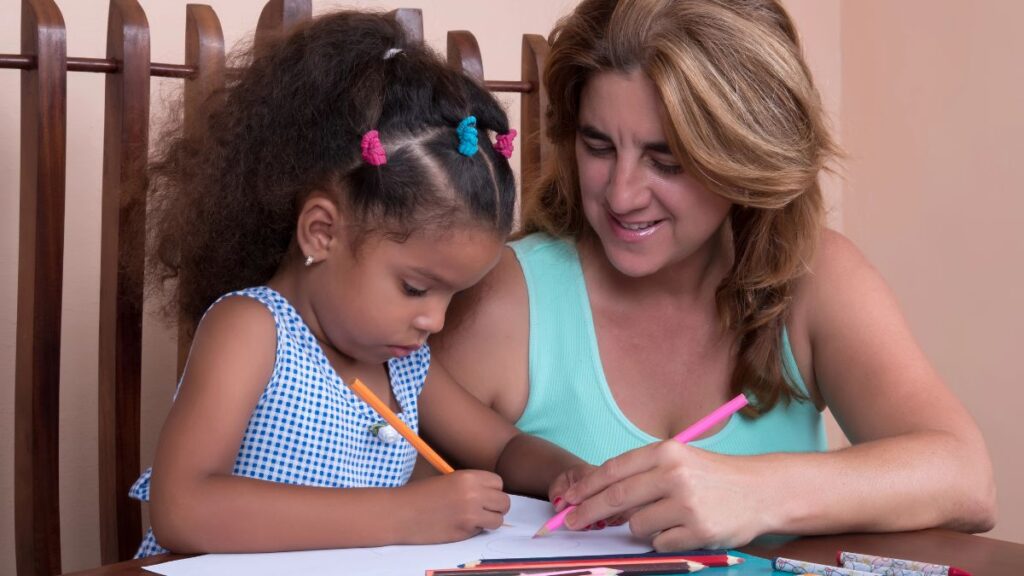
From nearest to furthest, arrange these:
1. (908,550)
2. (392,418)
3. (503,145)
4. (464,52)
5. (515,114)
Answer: (908,550)
(392,418)
(503,145)
(464,52)
(515,114)

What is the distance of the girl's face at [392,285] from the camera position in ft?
3.98

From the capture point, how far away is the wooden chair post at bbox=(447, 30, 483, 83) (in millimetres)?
1716

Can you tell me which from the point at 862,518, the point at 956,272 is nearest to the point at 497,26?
the point at 956,272

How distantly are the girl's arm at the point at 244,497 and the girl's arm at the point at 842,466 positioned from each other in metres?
0.11

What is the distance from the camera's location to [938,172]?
9.26 feet

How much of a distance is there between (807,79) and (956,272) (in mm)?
1551

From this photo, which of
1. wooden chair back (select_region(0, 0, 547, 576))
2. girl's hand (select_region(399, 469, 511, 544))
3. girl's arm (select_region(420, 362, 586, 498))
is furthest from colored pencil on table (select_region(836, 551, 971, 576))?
wooden chair back (select_region(0, 0, 547, 576))

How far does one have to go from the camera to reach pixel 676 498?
1051mm

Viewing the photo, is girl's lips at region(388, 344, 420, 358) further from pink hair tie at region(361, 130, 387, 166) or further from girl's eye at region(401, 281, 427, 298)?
pink hair tie at region(361, 130, 387, 166)

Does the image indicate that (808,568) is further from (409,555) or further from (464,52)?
(464,52)

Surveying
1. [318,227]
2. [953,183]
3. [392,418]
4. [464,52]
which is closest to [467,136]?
[318,227]

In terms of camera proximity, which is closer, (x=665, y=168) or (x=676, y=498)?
(x=676, y=498)

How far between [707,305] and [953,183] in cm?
143

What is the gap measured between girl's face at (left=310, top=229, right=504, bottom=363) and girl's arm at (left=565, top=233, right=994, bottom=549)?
241 mm
